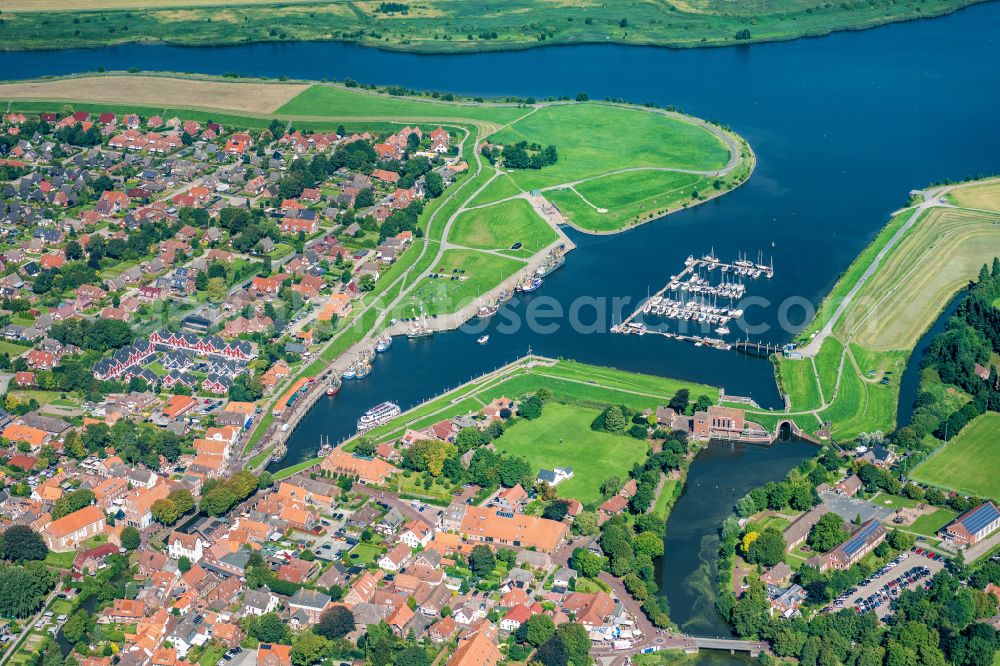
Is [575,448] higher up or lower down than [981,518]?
lower down

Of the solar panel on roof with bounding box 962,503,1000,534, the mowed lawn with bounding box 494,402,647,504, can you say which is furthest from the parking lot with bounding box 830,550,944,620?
the mowed lawn with bounding box 494,402,647,504

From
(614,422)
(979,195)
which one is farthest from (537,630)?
(979,195)

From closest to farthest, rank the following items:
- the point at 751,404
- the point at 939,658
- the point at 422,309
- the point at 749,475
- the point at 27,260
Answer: the point at 939,658 < the point at 749,475 < the point at 751,404 < the point at 422,309 < the point at 27,260

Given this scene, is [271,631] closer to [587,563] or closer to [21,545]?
[587,563]

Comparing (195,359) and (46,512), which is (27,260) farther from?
(46,512)

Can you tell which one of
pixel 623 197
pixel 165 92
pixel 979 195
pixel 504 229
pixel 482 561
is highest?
pixel 165 92

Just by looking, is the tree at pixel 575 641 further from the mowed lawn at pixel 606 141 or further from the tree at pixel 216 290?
the mowed lawn at pixel 606 141

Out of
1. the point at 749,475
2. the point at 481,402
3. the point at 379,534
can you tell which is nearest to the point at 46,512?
the point at 379,534
